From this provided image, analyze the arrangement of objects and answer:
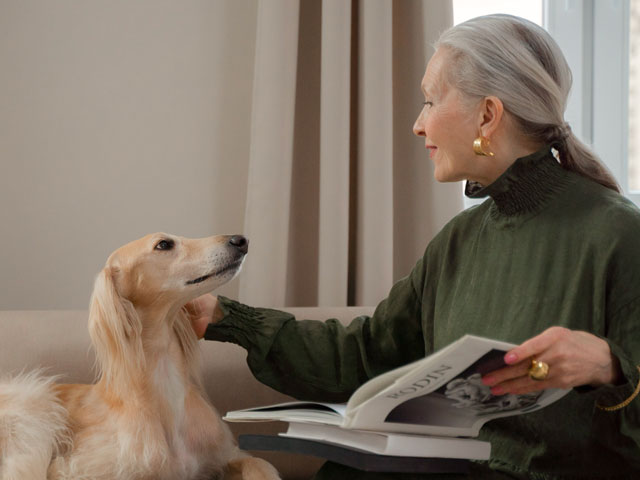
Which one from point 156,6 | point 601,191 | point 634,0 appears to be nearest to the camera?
point 601,191

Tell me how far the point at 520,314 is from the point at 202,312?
0.65m

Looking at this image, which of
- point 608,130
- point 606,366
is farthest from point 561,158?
point 608,130

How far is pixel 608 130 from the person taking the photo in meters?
2.36

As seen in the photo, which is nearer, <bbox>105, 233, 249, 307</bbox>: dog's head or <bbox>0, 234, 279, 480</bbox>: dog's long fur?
<bbox>0, 234, 279, 480</bbox>: dog's long fur

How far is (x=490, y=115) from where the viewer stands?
4.11 ft

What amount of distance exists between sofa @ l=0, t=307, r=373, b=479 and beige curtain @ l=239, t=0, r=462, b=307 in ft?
1.28

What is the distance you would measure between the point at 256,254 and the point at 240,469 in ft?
2.52

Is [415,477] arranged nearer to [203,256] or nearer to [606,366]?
[606,366]

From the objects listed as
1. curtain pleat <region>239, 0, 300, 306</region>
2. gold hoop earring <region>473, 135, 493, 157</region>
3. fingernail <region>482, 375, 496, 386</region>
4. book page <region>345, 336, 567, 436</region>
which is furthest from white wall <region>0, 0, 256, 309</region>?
fingernail <region>482, 375, 496, 386</region>

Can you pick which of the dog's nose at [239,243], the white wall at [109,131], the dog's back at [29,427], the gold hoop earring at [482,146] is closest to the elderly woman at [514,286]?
the gold hoop earring at [482,146]

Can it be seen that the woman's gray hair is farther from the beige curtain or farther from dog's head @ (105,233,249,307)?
the beige curtain

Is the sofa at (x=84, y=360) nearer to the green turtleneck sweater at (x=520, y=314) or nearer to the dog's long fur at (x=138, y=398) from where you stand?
the dog's long fur at (x=138, y=398)

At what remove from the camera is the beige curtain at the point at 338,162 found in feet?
6.66

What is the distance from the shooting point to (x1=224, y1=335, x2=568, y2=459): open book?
75 centimetres
